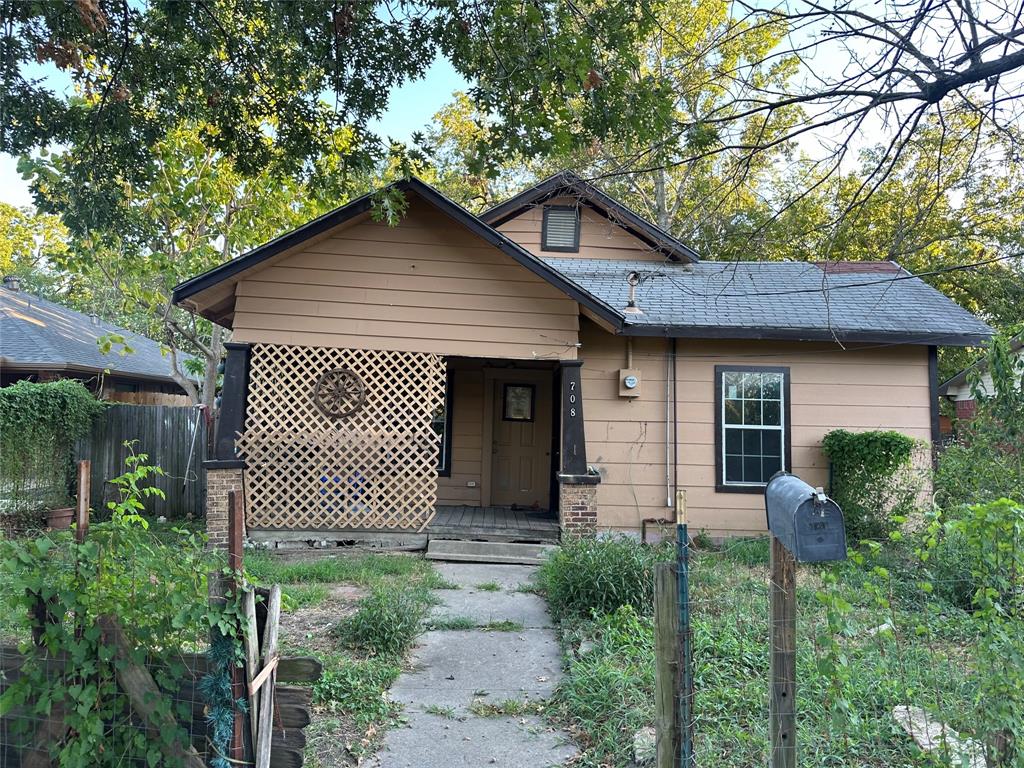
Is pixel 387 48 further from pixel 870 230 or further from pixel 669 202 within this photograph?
pixel 870 230

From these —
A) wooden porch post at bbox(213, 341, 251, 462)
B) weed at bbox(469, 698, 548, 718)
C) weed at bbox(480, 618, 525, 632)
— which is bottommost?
weed at bbox(469, 698, 548, 718)

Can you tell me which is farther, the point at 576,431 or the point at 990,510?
the point at 576,431

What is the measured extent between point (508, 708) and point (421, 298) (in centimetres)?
584

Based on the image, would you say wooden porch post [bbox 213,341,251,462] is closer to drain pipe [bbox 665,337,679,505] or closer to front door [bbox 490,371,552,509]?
front door [bbox 490,371,552,509]

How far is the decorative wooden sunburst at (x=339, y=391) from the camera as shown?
9094 mm

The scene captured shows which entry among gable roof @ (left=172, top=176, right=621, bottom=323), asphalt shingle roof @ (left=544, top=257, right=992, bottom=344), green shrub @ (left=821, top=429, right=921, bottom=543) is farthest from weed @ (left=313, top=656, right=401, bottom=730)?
green shrub @ (left=821, top=429, right=921, bottom=543)

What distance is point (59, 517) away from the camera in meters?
10.9

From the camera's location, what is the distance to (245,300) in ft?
29.2

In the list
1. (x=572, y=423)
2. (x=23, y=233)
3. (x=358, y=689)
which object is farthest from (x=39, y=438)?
(x=23, y=233)

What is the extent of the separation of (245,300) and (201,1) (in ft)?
13.1

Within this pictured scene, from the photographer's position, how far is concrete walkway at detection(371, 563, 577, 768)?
12.5 ft

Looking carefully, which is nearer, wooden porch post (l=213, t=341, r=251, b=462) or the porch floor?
wooden porch post (l=213, t=341, r=251, b=462)

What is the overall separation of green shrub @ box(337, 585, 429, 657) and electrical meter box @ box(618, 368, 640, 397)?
Answer: 17.1 ft

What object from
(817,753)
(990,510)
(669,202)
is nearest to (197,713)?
(817,753)
